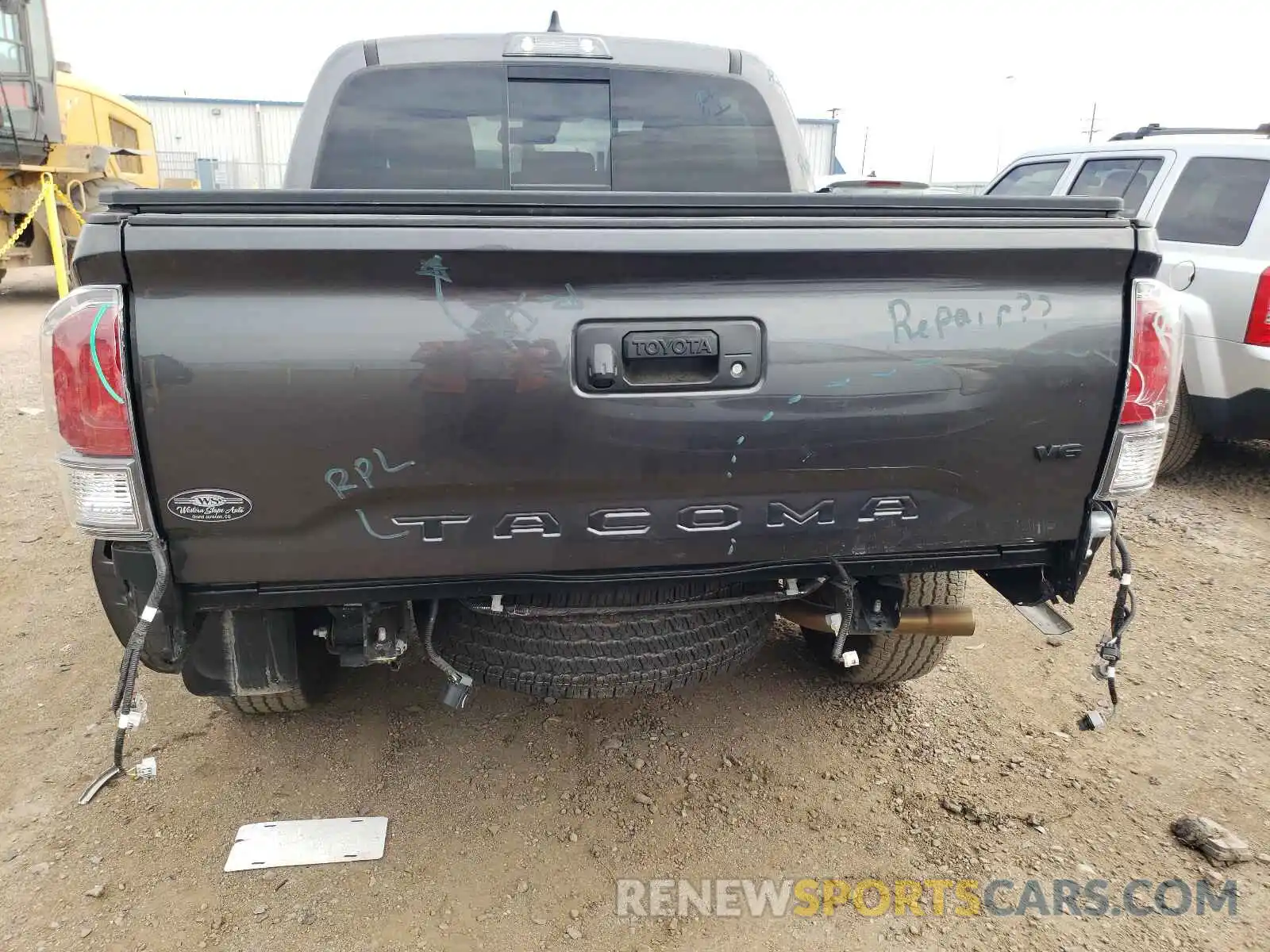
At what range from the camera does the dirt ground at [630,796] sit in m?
2.12

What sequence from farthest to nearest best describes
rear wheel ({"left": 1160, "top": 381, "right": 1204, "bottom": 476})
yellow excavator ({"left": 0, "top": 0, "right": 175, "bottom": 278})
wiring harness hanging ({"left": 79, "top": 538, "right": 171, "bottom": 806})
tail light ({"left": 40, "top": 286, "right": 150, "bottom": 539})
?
1. yellow excavator ({"left": 0, "top": 0, "right": 175, "bottom": 278})
2. rear wheel ({"left": 1160, "top": 381, "right": 1204, "bottom": 476})
3. wiring harness hanging ({"left": 79, "top": 538, "right": 171, "bottom": 806})
4. tail light ({"left": 40, "top": 286, "right": 150, "bottom": 539})

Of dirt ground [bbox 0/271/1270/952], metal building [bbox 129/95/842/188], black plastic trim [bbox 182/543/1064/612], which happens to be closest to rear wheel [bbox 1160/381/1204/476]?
dirt ground [bbox 0/271/1270/952]

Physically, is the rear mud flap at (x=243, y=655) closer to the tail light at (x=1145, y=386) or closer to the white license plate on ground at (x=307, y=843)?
the white license plate on ground at (x=307, y=843)

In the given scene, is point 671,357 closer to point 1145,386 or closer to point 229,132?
point 1145,386

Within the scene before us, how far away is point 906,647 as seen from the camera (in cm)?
287

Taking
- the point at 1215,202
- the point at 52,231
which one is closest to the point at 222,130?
the point at 52,231

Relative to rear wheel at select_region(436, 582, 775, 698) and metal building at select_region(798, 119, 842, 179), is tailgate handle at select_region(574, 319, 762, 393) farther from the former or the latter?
metal building at select_region(798, 119, 842, 179)

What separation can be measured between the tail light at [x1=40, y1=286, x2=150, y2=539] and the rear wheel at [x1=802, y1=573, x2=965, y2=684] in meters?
2.05

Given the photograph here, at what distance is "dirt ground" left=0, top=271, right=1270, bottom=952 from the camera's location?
6.97 ft

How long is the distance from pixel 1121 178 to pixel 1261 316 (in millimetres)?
1716

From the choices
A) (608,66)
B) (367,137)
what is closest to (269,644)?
(367,137)

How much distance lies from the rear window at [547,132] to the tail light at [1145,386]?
1.68 meters

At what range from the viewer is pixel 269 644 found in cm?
211

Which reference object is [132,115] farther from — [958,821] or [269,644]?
[958,821]
